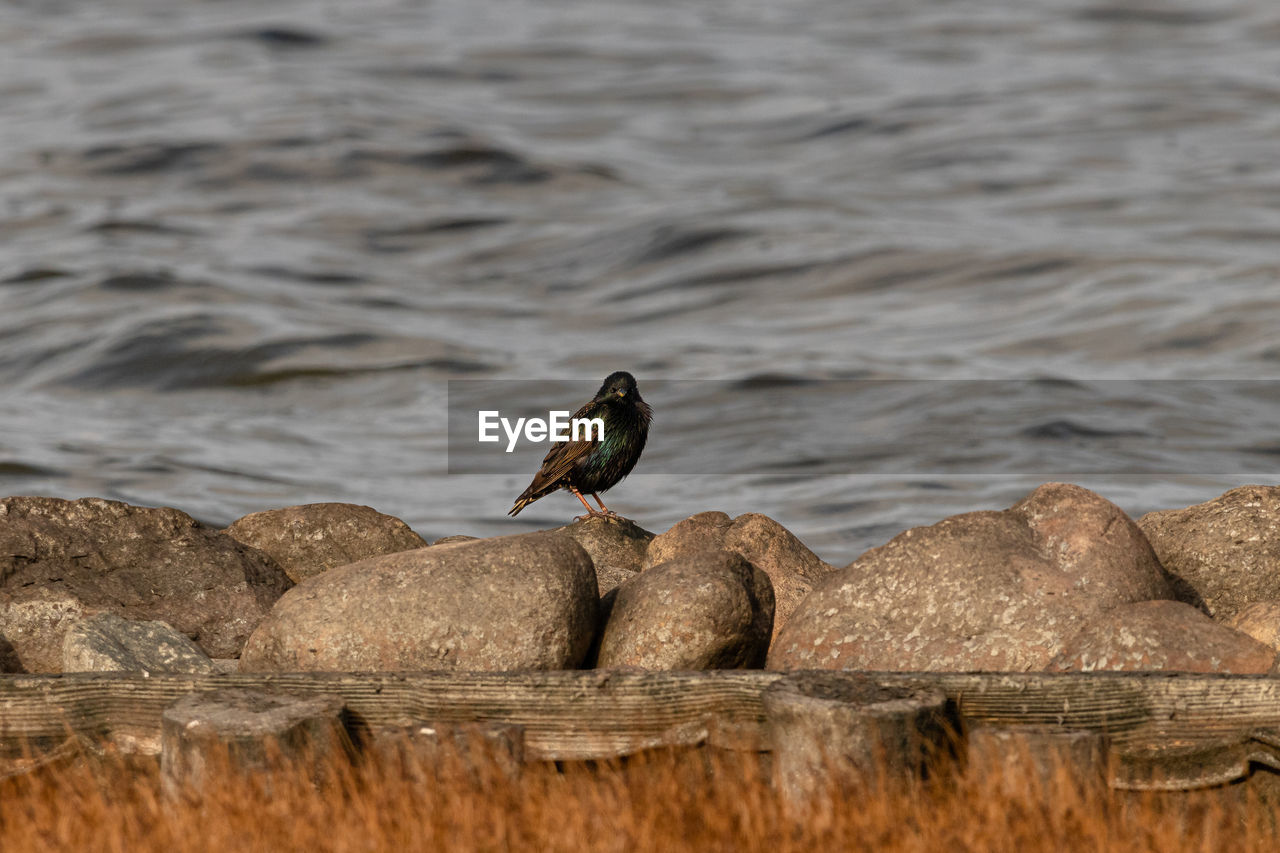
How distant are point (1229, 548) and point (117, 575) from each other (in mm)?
4786

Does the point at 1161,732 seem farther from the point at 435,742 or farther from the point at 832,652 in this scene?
the point at 435,742

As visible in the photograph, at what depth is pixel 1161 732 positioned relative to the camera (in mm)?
5203

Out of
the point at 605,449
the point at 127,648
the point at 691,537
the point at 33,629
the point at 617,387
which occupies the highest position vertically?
the point at 617,387

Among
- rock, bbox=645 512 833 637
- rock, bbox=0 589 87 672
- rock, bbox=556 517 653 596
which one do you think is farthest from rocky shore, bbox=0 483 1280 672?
rock, bbox=556 517 653 596

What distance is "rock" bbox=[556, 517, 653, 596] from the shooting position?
7.62 m

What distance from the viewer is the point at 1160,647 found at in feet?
18.6

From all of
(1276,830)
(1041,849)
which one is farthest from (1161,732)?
(1041,849)

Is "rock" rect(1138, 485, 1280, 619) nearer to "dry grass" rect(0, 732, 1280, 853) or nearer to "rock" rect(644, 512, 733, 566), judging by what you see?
"dry grass" rect(0, 732, 1280, 853)

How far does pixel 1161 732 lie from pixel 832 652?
129 centimetres

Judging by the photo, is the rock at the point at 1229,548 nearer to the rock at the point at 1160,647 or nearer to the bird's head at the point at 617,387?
the rock at the point at 1160,647

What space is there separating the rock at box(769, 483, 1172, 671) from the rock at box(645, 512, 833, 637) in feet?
2.31

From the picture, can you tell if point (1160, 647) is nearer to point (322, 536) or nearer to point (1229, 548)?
point (1229, 548)

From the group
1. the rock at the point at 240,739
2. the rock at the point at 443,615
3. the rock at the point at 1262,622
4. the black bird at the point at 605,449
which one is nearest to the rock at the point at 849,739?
the rock at the point at 443,615

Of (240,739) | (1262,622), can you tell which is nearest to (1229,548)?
(1262,622)
